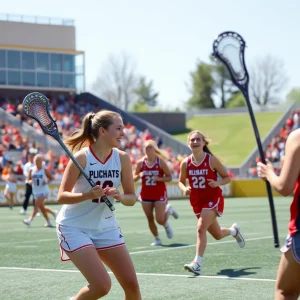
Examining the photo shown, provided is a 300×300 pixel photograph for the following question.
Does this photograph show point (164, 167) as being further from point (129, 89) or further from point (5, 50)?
point (129, 89)

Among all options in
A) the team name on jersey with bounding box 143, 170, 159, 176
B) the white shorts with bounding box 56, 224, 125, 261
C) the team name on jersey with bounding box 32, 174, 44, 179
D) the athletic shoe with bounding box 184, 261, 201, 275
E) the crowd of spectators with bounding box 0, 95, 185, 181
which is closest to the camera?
the white shorts with bounding box 56, 224, 125, 261

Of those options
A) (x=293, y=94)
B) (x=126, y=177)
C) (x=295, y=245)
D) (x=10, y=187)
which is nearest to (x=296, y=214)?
(x=295, y=245)

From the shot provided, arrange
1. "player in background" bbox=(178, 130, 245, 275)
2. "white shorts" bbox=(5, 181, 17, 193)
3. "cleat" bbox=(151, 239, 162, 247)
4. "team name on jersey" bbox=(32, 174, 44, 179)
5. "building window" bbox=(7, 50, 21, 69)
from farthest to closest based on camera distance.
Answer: "building window" bbox=(7, 50, 21, 69) → "white shorts" bbox=(5, 181, 17, 193) → "team name on jersey" bbox=(32, 174, 44, 179) → "cleat" bbox=(151, 239, 162, 247) → "player in background" bbox=(178, 130, 245, 275)

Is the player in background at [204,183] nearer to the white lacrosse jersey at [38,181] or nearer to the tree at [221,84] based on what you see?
the white lacrosse jersey at [38,181]

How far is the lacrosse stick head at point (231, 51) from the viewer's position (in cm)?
995

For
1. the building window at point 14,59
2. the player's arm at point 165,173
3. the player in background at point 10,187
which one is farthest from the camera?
the building window at point 14,59

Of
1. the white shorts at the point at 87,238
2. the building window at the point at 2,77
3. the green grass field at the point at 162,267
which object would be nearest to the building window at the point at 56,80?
the building window at the point at 2,77

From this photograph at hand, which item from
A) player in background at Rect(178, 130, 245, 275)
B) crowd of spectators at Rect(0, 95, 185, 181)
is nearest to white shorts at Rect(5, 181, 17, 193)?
crowd of spectators at Rect(0, 95, 185, 181)

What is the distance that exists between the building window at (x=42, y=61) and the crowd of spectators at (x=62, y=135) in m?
3.31

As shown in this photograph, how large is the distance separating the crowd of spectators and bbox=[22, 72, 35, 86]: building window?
2.65 m

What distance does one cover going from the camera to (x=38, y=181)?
21500 millimetres

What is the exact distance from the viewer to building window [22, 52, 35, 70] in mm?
55781

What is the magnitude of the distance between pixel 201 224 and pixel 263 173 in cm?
624

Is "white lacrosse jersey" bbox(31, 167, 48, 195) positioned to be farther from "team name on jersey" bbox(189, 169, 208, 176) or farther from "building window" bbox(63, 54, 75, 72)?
"building window" bbox(63, 54, 75, 72)
